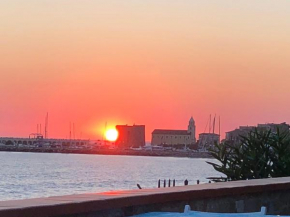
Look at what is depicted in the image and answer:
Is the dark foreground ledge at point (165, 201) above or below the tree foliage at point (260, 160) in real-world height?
below

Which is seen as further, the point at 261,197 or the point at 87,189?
the point at 87,189

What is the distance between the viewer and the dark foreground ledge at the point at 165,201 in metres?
5.07

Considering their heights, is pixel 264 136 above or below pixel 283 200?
above

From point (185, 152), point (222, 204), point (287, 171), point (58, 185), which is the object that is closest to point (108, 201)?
point (222, 204)

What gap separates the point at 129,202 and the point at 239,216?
1.10m

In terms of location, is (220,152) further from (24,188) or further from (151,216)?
(24,188)

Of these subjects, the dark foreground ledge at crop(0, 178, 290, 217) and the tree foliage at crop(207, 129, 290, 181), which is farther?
the tree foliage at crop(207, 129, 290, 181)

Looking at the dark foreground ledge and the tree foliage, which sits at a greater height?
the tree foliage

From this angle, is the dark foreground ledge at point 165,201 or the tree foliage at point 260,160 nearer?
the dark foreground ledge at point 165,201

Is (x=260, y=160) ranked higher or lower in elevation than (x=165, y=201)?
higher

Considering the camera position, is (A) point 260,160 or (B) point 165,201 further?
(A) point 260,160

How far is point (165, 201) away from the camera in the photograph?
6395 millimetres

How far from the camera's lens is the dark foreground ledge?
5.07 metres

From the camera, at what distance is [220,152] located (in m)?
15.6
